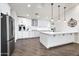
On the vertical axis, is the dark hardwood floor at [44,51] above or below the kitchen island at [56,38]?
below

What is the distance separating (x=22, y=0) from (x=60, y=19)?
5836 mm

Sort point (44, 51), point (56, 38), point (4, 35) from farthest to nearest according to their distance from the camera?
point (56, 38)
point (44, 51)
point (4, 35)

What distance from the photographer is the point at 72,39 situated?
7.46 meters

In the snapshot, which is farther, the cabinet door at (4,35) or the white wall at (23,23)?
the white wall at (23,23)

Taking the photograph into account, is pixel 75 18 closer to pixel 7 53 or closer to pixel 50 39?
pixel 50 39

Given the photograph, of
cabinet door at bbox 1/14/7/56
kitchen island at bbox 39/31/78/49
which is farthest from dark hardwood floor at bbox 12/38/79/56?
cabinet door at bbox 1/14/7/56

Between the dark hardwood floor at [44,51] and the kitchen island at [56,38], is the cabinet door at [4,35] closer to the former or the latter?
the dark hardwood floor at [44,51]

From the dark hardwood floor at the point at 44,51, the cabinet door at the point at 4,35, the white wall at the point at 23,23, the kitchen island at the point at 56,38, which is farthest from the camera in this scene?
the white wall at the point at 23,23

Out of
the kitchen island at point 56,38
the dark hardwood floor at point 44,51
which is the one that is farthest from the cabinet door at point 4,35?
the kitchen island at point 56,38

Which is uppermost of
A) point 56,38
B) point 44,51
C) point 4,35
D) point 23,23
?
point 23,23

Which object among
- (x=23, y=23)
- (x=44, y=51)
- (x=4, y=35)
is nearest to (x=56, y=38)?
(x=44, y=51)

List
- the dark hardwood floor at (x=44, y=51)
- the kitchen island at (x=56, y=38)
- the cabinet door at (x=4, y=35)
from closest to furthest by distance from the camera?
1. the cabinet door at (x=4, y=35)
2. the dark hardwood floor at (x=44, y=51)
3. the kitchen island at (x=56, y=38)

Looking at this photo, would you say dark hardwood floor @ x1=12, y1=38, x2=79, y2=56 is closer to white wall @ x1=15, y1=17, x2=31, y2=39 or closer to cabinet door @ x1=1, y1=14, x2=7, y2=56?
cabinet door @ x1=1, y1=14, x2=7, y2=56

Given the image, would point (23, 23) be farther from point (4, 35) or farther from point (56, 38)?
point (4, 35)
